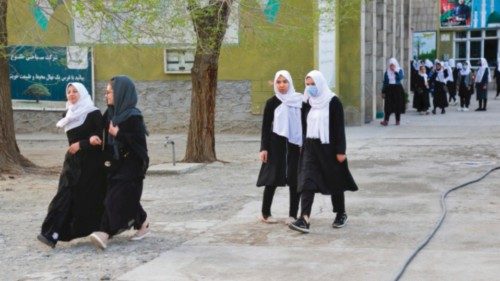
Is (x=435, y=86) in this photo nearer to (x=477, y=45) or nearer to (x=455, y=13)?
(x=455, y=13)

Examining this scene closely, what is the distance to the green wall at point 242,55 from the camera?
19.4 meters

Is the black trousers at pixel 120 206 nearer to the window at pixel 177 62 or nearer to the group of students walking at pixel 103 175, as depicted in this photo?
the group of students walking at pixel 103 175

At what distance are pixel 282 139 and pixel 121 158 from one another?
1.79 metres

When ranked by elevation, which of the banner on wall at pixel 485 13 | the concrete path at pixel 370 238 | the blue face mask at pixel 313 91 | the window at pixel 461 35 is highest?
the banner on wall at pixel 485 13

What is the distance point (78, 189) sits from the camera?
764 cm

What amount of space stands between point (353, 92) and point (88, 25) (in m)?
11.6

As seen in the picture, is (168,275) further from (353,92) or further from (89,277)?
(353,92)

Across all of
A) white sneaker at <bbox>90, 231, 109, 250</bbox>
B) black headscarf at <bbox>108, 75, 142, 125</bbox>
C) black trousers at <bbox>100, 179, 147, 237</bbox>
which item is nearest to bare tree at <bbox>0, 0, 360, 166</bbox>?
black headscarf at <bbox>108, 75, 142, 125</bbox>

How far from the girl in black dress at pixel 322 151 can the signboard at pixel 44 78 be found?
1428 cm

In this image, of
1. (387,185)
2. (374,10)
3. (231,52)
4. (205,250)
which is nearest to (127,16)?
(387,185)

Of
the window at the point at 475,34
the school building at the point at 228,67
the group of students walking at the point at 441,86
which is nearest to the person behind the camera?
the school building at the point at 228,67

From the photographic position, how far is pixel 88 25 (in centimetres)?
1125

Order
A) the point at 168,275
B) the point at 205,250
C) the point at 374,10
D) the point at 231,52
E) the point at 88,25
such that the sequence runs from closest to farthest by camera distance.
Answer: the point at 168,275 → the point at 205,250 → the point at 88,25 → the point at 231,52 → the point at 374,10

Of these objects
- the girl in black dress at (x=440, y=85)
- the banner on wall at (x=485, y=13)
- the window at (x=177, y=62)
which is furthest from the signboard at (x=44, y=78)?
the banner on wall at (x=485, y=13)
